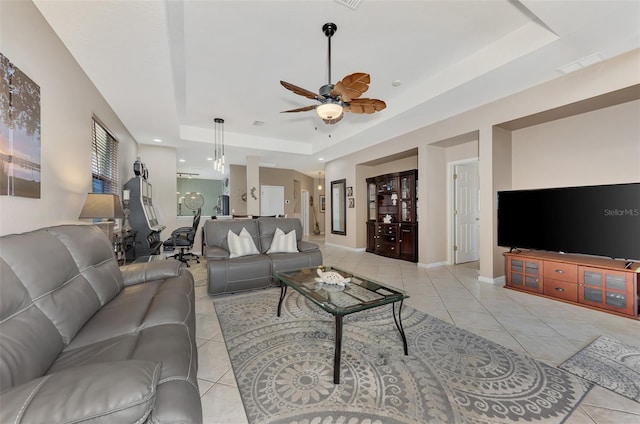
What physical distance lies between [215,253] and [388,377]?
2.55 meters

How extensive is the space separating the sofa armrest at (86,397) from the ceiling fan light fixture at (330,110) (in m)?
2.50

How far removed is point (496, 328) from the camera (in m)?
2.39

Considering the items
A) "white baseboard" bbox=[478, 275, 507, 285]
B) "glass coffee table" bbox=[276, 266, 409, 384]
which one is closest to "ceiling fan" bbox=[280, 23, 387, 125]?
"glass coffee table" bbox=[276, 266, 409, 384]

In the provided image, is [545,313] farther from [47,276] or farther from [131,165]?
[131,165]

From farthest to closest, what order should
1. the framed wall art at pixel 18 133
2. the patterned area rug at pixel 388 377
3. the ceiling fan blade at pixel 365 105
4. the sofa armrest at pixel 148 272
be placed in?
the ceiling fan blade at pixel 365 105 → the sofa armrest at pixel 148 272 → the framed wall art at pixel 18 133 → the patterned area rug at pixel 388 377

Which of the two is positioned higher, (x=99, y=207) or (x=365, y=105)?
(x=365, y=105)

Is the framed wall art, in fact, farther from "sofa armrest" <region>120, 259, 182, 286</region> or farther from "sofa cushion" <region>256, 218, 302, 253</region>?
"sofa cushion" <region>256, 218, 302, 253</region>

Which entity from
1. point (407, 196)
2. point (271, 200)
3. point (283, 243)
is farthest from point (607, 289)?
point (271, 200)

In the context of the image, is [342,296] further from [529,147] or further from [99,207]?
[529,147]

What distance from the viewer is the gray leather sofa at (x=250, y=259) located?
10.6ft

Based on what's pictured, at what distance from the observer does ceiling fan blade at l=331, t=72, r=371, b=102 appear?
230cm

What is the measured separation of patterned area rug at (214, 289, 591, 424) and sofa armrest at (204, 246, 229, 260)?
3.55 feet

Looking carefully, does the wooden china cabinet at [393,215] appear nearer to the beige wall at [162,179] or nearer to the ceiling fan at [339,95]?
the ceiling fan at [339,95]
